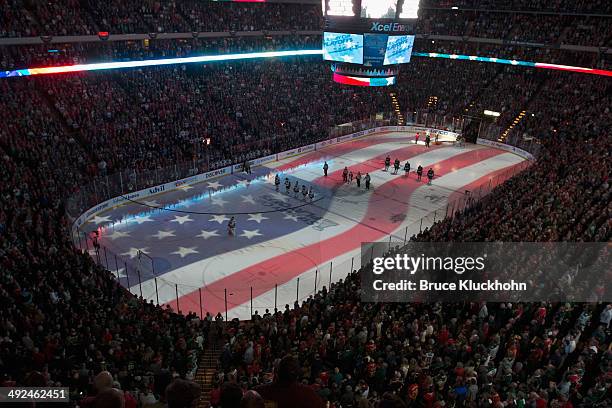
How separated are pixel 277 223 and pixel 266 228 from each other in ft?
3.20

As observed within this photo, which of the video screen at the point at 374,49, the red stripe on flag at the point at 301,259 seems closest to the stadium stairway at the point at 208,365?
the red stripe on flag at the point at 301,259

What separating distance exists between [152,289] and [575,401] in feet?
51.5

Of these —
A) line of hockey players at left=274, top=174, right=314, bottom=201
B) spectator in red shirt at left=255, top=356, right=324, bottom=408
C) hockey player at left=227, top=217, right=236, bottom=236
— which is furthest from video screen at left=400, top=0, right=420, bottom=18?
spectator in red shirt at left=255, top=356, right=324, bottom=408

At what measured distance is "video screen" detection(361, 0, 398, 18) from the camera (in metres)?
29.1

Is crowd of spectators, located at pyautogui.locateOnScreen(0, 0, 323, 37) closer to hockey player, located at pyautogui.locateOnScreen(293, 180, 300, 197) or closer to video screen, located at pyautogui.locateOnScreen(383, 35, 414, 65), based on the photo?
hockey player, located at pyautogui.locateOnScreen(293, 180, 300, 197)

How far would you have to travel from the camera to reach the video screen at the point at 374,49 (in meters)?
30.5

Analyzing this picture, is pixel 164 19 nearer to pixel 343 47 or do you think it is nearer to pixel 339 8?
pixel 343 47

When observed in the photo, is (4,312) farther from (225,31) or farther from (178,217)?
(225,31)

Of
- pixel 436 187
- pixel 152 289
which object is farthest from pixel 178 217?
pixel 436 187

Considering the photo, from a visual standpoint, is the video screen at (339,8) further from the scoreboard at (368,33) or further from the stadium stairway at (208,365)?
the stadium stairway at (208,365)
